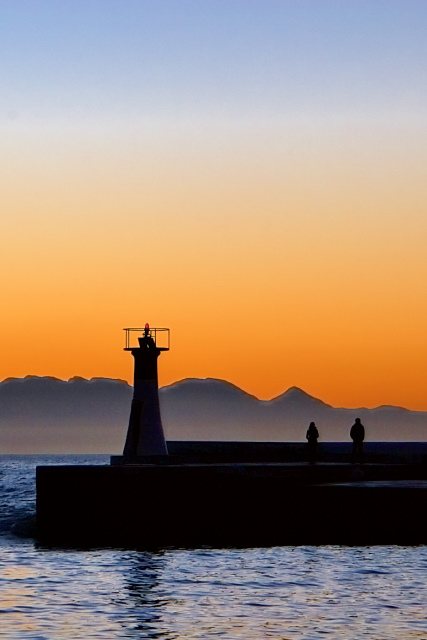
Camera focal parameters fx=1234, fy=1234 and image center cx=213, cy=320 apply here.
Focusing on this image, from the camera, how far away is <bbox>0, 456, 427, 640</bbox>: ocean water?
56.2 feet

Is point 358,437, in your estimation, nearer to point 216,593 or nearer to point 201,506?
point 201,506

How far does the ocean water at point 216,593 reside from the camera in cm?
1712

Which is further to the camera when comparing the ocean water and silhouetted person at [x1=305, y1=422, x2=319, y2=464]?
silhouetted person at [x1=305, y1=422, x2=319, y2=464]

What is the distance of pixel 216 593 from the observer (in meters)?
20.5

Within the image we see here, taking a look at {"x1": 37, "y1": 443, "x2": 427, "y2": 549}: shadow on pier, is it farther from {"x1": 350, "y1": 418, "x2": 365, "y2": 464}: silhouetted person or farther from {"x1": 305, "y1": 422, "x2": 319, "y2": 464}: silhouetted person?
{"x1": 305, "y1": 422, "x2": 319, "y2": 464}: silhouetted person

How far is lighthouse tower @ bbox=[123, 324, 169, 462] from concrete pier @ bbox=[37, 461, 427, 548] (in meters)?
8.47

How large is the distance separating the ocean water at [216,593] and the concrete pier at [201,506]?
92cm

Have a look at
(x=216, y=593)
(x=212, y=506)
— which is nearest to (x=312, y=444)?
(x=212, y=506)

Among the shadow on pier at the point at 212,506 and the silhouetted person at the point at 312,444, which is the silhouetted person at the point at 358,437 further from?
the shadow on pier at the point at 212,506

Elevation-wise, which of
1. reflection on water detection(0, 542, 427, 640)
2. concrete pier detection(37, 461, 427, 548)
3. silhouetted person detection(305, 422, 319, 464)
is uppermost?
silhouetted person detection(305, 422, 319, 464)

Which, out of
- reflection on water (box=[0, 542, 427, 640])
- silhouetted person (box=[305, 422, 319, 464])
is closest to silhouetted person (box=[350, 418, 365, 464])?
silhouetted person (box=[305, 422, 319, 464])

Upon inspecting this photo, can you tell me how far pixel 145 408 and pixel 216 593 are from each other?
1908cm

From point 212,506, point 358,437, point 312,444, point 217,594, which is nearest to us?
point 217,594

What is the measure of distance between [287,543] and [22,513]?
13412 mm
